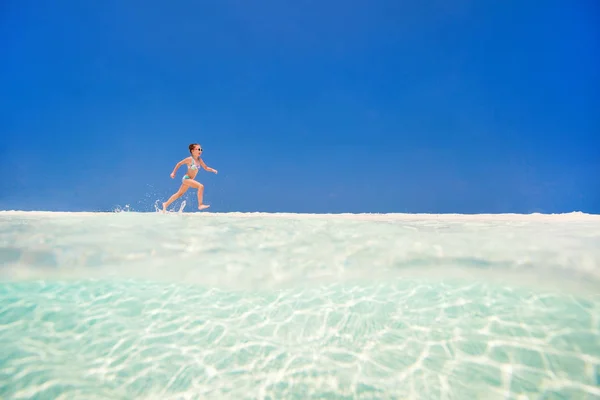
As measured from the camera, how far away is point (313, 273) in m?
4.40

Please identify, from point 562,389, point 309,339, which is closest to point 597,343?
point 562,389

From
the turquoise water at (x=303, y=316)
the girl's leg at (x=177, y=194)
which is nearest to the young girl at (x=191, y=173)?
the girl's leg at (x=177, y=194)

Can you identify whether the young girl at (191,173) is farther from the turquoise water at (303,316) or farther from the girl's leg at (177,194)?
the turquoise water at (303,316)

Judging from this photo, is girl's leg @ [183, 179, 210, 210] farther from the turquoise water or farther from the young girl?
the turquoise water

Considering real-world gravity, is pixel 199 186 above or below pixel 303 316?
above

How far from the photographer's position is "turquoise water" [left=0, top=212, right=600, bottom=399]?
7.81 feet

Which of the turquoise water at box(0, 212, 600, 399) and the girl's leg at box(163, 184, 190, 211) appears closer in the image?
the turquoise water at box(0, 212, 600, 399)

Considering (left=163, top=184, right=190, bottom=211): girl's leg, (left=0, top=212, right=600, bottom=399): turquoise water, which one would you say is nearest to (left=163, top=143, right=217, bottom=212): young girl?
(left=163, top=184, right=190, bottom=211): girl's leg

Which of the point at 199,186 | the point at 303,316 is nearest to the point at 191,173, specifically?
the point at 199,186

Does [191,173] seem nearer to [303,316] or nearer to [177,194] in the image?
[177,194]

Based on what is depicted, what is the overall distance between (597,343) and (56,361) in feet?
15.5

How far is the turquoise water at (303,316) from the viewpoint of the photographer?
Answer: 7.81 ft

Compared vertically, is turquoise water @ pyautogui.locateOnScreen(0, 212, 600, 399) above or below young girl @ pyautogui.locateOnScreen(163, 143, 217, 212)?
below

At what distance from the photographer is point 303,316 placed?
10.9ft
